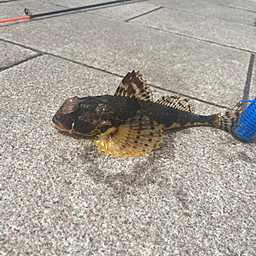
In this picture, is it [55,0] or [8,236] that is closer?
[8,236]

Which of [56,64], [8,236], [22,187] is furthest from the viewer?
[56,64]

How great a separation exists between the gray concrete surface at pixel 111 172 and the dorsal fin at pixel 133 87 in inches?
28.5

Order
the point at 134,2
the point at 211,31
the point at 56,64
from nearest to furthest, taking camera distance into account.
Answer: the point at 56,64 → the point at 211,31 → the point at 134,2

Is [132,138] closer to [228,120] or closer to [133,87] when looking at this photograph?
[133,87]

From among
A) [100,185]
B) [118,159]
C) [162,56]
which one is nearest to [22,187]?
[100,185]

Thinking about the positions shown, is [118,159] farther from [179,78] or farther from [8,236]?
[179,78]

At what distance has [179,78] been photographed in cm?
510

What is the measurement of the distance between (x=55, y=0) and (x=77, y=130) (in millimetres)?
8465

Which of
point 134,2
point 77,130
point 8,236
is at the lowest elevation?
point 8,236

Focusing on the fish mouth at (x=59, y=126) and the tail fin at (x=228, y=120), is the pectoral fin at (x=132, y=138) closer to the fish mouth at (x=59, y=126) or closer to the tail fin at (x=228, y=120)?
the fish mouth at (x=59, y=126)

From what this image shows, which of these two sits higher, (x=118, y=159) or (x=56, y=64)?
(x=56, y=64)

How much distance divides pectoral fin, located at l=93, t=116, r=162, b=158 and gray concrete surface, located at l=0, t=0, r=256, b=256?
0.40ft

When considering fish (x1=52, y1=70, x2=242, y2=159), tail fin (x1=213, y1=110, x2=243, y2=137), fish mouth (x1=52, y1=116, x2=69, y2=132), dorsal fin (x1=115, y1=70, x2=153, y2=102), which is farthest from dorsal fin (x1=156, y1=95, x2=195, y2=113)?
fish mouth (x1=52, y1=116, x2=69, y2=132)

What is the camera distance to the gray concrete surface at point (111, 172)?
2148 mm
